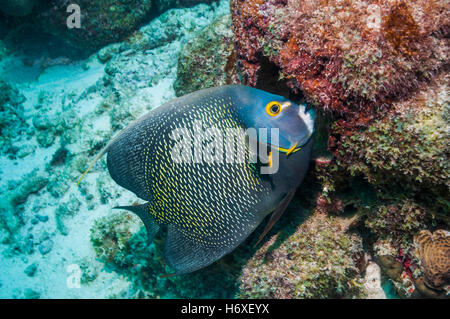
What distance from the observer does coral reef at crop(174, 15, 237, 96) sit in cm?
361

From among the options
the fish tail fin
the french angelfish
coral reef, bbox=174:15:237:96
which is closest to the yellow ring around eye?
the french angelfish

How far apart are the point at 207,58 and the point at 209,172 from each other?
7.91 feet

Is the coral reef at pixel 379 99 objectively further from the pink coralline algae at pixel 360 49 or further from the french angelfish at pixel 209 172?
the french angelfish at pixel 209 172

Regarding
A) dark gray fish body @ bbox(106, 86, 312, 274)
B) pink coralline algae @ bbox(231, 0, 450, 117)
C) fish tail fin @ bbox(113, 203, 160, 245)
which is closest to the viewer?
pink coralline algae @ bbox(231, 0, 450, 117)

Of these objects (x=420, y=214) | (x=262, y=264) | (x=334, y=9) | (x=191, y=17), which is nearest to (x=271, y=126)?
(x=334, y=9)

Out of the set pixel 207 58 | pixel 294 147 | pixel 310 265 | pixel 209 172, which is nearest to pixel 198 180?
pixel 209 172

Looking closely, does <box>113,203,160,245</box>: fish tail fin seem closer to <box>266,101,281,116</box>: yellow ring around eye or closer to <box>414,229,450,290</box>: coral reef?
<box>266,101,281,116</box>: yellow ring around eye

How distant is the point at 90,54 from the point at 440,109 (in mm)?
8554

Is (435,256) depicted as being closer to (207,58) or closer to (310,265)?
(310,265)

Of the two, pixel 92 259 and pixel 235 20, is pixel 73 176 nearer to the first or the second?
pixel 92 259

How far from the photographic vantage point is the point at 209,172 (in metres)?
1.88

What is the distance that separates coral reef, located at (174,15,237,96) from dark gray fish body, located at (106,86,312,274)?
1.72 m

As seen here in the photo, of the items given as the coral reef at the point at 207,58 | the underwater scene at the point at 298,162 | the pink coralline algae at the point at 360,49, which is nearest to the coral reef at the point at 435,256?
the underwater scene at the point at 298,162

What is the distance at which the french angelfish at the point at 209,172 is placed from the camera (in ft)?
5.76
